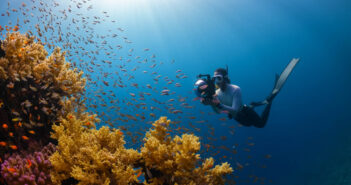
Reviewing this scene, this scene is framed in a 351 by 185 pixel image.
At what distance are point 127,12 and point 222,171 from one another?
2986 inches

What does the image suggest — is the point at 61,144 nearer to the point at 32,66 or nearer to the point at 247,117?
the point at 32,66

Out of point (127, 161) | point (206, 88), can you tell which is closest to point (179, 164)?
point (127, 161)

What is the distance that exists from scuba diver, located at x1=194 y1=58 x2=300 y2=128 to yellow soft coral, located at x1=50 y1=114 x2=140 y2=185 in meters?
4.11

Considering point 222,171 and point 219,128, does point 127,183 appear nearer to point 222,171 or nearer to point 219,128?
point 222,171

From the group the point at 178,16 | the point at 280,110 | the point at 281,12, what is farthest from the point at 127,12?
the point at 280,110

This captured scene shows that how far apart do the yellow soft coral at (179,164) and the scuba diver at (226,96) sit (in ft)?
12.3

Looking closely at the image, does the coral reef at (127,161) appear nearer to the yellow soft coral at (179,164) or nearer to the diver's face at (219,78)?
the yellow soft coral at (179,164)

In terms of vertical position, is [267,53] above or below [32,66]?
above

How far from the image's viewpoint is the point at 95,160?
82.2 inches

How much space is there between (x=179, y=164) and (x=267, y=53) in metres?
140

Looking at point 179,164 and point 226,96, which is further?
point 226,96

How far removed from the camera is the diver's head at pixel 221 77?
23.6ft

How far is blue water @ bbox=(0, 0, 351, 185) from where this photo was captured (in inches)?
2211

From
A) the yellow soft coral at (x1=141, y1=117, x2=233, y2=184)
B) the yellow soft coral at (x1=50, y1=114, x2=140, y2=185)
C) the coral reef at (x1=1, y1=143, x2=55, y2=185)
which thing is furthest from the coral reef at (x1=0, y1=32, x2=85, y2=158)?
the yellow soft coral at (x1=141, y1=117, x2=233, y2=184)
